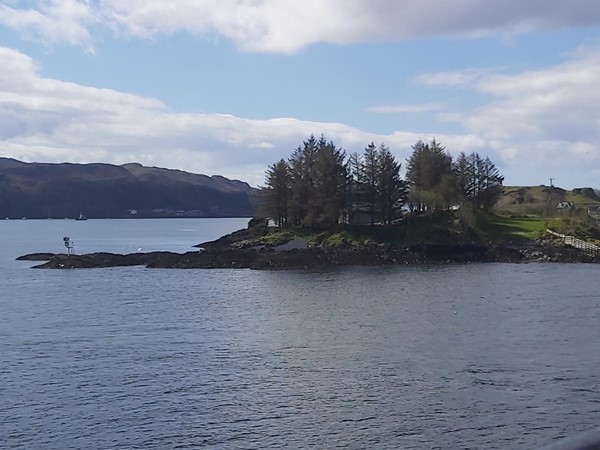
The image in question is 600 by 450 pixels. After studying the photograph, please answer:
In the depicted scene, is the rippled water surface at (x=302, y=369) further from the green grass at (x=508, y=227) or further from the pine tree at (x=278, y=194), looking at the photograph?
the pine tree at (x=278, y=194)

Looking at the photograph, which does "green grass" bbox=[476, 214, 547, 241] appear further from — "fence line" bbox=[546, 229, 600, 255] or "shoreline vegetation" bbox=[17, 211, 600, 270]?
"fence line" bbox=[546, 229, 600, 255]

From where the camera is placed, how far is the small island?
3238 inches

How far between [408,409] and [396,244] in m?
63.7

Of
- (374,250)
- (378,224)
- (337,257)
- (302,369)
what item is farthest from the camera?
(378,224)

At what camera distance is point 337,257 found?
3191 inches

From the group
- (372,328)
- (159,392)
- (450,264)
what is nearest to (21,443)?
(159,392)

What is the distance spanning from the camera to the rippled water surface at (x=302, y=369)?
73.3ft

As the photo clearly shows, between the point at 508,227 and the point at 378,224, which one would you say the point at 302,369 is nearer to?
the point at 378,224

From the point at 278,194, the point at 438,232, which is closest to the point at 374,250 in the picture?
the point at 438,232

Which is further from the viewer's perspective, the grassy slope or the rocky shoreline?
the grassy slope

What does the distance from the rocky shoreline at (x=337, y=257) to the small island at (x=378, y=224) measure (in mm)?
108

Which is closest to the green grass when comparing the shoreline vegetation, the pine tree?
the shoreline vegetation

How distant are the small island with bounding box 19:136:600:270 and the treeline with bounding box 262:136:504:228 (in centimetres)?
13

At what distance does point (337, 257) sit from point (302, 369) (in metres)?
51.2
